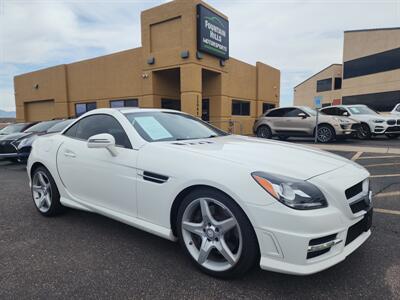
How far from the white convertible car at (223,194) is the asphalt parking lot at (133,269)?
25 centimetres

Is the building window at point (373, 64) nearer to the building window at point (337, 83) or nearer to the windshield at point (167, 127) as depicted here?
the building window at point (337, 83)

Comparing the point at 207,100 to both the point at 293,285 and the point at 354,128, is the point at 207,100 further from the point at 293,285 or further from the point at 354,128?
the point at 293,285

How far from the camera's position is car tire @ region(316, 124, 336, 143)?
1200cm

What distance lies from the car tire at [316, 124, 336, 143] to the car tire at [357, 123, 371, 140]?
7.66 feet

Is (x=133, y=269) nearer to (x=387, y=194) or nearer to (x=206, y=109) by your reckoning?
(x=387, y=194)

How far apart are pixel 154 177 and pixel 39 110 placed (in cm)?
2395

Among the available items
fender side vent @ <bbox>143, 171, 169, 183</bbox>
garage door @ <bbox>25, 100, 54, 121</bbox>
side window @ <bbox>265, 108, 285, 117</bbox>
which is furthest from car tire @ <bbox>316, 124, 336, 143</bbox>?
garage door @ <bbox>25, 100, 54, 121</bbox>

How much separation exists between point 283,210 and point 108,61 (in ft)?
58.3

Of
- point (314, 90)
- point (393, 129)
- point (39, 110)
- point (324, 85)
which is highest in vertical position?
point (324, 85)

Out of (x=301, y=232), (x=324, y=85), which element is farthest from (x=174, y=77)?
(x=324, y=85)

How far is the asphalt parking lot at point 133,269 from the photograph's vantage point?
222 centimetres

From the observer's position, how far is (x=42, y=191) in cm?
401

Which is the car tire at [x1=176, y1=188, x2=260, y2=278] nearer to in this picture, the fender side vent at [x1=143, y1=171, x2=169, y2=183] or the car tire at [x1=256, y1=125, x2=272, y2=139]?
the fender side vent at [x1=143, y1=171, x2=169, y2=183]

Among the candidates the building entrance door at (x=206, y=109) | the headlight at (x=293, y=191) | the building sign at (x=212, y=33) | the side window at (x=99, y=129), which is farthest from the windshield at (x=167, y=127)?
the building entrance door at (x=206, y=109)
